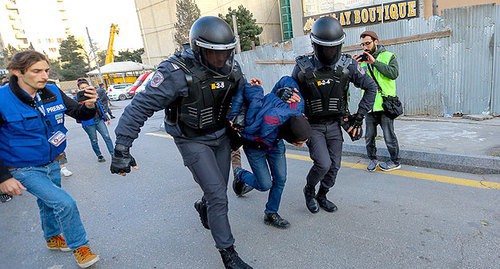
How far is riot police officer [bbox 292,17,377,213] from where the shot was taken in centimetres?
275

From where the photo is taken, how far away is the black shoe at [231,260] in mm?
2316

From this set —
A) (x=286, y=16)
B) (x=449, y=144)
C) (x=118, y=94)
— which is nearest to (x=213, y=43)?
(x=449, y=144)

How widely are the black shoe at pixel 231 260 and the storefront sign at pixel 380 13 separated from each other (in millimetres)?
17001

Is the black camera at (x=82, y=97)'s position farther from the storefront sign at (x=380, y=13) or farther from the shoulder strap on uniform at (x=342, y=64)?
the storefront sign at (x=380, y=13)

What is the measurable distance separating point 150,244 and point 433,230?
2426mm

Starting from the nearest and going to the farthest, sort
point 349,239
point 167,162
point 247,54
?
point 349,239, point 167,162, point 247,54

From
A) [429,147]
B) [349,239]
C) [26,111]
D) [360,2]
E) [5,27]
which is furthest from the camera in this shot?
[5,27]

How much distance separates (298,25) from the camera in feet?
66.2

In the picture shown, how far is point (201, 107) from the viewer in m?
2.30

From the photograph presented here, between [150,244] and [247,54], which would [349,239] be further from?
[247,54]

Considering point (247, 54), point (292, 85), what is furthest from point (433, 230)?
point (247, 54)

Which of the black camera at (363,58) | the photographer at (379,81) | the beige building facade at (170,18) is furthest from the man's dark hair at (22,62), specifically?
the beige building facade at (170,18)

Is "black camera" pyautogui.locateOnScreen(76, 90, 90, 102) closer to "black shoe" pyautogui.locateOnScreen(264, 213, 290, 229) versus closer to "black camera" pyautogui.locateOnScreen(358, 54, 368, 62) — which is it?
"black shoe" pyautogui.locateOnScreen(264, 213, 290, 229)

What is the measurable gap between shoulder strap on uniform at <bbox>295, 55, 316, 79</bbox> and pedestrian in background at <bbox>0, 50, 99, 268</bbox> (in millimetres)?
1796
